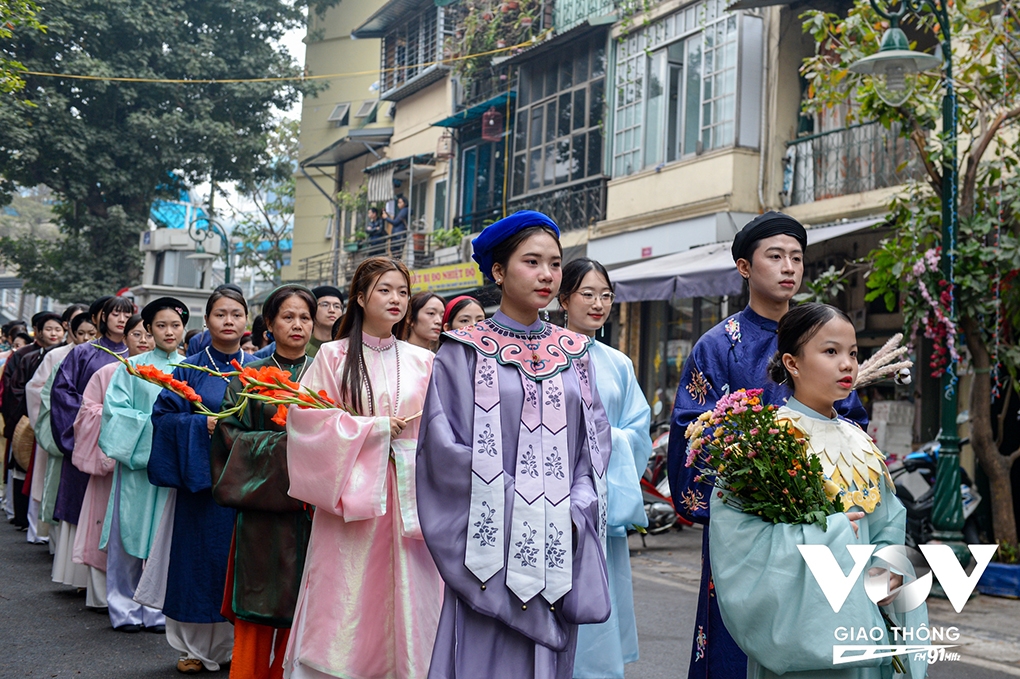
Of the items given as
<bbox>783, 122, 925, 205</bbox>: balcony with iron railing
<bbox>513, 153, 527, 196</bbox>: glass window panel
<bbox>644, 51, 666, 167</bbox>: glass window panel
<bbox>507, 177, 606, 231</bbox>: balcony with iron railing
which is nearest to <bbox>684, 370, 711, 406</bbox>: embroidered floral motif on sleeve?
<bbox>783, 122, 925, 205</bbox>: balcony with iron railing

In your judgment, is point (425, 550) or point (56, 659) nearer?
point (425, 550)

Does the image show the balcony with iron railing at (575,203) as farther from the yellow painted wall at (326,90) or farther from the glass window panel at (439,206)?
the yellow painted wall at (326,90)

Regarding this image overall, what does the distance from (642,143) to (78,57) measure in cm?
1546

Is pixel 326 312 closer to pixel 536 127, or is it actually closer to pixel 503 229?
pixel 503 229

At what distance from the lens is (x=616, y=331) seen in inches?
645

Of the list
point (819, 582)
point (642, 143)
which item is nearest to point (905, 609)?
point (819, 582)

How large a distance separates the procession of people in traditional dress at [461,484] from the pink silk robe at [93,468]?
0.02 m

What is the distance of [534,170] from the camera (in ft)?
60.0

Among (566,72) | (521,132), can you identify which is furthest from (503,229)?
(521,132)

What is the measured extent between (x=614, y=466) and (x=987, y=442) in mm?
4970

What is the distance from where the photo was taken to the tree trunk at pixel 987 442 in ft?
26.9

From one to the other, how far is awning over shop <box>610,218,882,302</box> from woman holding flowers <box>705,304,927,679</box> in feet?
23.1

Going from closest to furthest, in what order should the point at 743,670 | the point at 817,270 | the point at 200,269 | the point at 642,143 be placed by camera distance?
Answer: the point at 743,670 → the point at 817,270 → the point at 642,143 → the point at 200,269

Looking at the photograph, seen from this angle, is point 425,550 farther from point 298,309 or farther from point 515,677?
point 298,309
